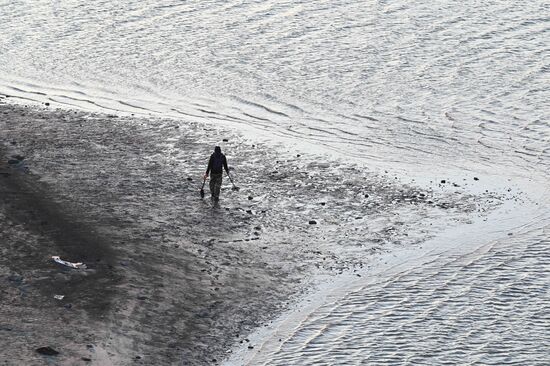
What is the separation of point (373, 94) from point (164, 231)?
1988cm

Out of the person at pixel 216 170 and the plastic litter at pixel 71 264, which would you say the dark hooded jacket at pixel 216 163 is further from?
the plastic litter at pixel 71 264

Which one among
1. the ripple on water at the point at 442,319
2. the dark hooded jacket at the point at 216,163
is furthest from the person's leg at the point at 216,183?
the ripple on water at the point at 442,319

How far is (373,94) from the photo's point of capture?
164 feet

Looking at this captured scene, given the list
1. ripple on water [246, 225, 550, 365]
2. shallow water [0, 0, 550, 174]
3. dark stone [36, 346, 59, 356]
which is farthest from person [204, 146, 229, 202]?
dark stone [36, 346, 59, 356]

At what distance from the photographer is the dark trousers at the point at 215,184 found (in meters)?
35.6

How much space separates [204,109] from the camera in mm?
47906

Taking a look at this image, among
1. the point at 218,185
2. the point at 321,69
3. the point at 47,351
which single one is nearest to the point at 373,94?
the point at 321,69

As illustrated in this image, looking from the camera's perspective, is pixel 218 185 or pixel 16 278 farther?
pixel 218 185

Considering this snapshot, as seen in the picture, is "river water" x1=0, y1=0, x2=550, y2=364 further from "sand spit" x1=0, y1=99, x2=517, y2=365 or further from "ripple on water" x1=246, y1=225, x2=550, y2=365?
"sand spit" x1=0, y1=99, x2=517, y2=365

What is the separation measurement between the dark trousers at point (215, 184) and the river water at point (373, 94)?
24.0 feet

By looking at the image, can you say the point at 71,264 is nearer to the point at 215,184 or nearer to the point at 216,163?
the point at 215,184

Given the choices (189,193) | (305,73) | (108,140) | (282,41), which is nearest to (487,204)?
(189,193)

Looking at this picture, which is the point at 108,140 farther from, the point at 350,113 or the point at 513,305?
the point at 513,305

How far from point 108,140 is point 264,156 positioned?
21.3 ft
